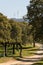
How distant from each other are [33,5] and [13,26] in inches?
1819

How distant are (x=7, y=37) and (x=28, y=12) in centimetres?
3176

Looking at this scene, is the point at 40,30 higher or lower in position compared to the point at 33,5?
lower

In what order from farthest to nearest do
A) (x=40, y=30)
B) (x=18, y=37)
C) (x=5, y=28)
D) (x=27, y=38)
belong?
Answer: 1. (x=27, y=38)
2. (x=18, y=37)
3. (x=5, y=28)
4. (x=40, y=30)

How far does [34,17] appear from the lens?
58.0 metres

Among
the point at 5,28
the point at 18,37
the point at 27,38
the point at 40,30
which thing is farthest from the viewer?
the point at 27,38

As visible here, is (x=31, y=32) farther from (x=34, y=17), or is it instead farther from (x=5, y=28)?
(x=5, y=28)

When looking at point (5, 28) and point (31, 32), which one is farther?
point (5, 28)

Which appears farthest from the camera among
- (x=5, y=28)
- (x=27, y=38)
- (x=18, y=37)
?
(x=27, y=38)

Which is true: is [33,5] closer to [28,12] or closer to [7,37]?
[28,12]

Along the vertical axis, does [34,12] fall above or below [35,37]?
above

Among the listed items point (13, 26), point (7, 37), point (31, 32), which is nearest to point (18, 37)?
point (13, 26)

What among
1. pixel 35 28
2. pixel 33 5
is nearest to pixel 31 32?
pixel 35 28

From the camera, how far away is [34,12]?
5775 cm

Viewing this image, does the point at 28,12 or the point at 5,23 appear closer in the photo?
the point at 28,12
